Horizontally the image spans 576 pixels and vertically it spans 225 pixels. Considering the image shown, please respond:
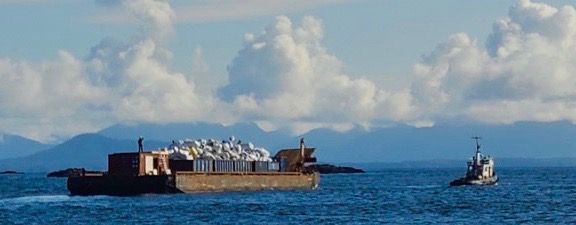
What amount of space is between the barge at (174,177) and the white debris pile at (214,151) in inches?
68.2

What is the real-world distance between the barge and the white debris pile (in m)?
1.73

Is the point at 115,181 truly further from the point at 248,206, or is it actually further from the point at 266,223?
the point at 266,223

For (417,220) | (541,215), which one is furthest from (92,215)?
(541,215)

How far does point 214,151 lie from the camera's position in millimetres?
132625

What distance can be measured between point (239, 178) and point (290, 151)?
796 inches

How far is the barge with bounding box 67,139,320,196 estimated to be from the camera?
114 meters

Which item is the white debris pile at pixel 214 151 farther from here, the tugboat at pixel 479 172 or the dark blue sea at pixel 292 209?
the tugboat at pixel 479 172

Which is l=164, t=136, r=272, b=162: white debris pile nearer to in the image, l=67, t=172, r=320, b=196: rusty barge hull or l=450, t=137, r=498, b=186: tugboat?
l=67, t=172, r=320, b=196: rusty barge hull

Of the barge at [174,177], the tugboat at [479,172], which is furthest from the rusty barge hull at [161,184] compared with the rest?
the tugboat at [479,172]

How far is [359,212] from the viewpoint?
90.2m

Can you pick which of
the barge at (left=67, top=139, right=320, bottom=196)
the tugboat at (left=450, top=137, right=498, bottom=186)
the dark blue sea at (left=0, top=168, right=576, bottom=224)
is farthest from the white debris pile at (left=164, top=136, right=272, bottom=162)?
the tugboat at (left=450, top=137, right=498, bottom=186)

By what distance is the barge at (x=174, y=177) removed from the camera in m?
114

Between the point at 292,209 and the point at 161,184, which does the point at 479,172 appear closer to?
the point at 161,184

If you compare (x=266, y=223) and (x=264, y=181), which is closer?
(x=266, y=223)
